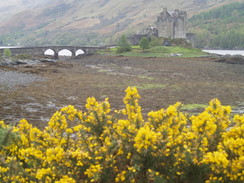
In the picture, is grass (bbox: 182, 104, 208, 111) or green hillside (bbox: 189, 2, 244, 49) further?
green hillside (bbox: 189, 2, 244, 49)

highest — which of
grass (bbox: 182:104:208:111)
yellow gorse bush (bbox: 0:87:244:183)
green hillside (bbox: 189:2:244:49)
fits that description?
green hillside (bbox: 189:2:244:49)

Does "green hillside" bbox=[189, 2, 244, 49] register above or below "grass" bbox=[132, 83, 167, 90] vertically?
above

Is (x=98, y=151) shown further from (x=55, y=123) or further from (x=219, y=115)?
(x=219, y=115)

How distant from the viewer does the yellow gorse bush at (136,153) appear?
4.16 metres

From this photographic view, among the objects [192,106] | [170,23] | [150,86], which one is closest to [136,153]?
[192,106]

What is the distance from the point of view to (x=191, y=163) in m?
4.34

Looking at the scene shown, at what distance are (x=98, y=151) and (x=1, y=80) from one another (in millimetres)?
30129

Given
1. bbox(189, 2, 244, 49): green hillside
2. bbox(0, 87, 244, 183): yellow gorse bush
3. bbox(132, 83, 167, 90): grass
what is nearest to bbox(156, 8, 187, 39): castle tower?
bbox(189, 2, 244, 49): green hillside

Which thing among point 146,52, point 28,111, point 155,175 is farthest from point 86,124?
point 146,52

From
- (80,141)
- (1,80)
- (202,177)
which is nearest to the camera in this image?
(202,177)

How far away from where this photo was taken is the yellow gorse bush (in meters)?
4.16

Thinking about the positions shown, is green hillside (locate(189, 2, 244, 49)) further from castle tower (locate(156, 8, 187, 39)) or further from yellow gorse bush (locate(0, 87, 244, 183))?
yellow gorse bush (locate(0, 87, 244, 183))

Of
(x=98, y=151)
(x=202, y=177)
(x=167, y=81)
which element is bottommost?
(x=167, y=81)

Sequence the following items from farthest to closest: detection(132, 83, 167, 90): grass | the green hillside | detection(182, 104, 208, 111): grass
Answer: the green hillside, detection(132, 83, 167, 90): grass, detection(182, 104, 208, 111): grass
